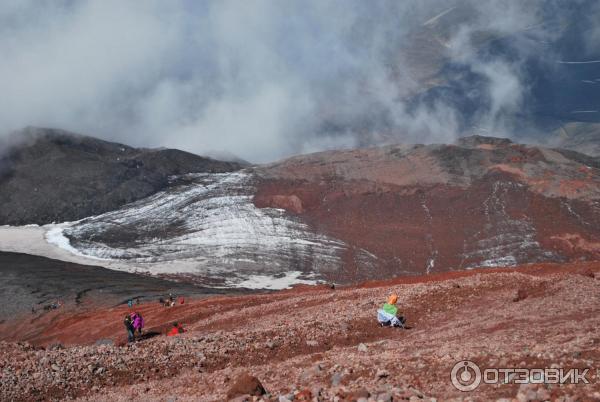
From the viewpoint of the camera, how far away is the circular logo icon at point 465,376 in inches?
353

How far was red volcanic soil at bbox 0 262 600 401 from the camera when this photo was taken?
32.2ft

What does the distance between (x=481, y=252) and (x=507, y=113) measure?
14746 centimetres

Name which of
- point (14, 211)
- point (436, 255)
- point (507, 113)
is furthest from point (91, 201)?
point (507, 113)

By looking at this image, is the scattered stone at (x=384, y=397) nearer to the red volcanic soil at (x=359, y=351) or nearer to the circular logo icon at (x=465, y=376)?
the red volcanic soil at (x=359, y=351)

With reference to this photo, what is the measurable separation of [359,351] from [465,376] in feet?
15.2

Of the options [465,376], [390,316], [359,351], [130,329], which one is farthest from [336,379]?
[130,329]

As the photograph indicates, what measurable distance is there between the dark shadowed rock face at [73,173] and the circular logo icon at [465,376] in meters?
79.3

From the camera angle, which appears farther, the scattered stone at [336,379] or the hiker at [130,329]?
the hiker at [130,329]

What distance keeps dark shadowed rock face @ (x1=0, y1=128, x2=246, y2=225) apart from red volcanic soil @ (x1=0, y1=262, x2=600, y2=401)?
67.2 m

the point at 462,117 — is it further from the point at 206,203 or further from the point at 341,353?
the point at 341,353

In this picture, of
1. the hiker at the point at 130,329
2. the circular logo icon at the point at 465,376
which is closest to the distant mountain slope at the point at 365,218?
the hiker at the point at 130,329

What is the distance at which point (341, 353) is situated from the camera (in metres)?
13.7

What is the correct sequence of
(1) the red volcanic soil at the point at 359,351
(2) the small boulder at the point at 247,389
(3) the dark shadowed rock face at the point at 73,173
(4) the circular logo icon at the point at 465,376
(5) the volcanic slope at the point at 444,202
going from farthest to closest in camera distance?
(3) the dark shadowed rock face at the point at 73,173 → (5) the volcanic slope at the point at 444,202 → (2) the small boulder at the point at 247,389 → (1) the red volcanic soil at the point at 359,351 → (4) the circular logo icon at the point at 465,376

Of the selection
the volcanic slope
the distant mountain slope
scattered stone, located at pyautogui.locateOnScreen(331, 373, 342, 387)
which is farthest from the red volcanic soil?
the volcanic slope
